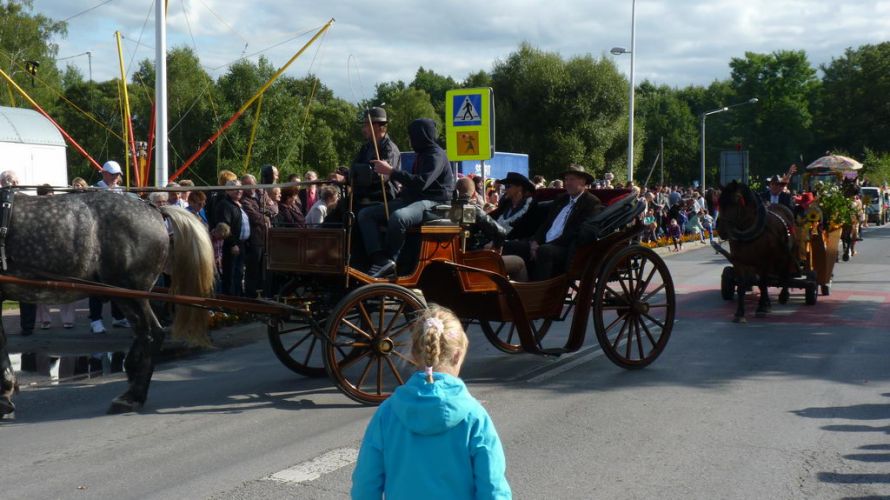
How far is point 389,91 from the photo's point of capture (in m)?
72.4

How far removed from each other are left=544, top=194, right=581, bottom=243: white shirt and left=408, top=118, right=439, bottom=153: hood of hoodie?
172cm

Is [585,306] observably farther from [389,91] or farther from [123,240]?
[389,91]

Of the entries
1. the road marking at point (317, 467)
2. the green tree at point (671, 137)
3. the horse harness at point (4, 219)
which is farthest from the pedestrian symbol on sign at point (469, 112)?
Answer: the green tree at point (671, 137)

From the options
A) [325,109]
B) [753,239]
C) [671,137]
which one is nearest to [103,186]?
[753,239]

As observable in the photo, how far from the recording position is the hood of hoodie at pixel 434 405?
2.83 m

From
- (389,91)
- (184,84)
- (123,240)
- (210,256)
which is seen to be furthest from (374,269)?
(389,91)

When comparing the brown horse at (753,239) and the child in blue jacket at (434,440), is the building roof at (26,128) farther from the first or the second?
the child in blue jacket at (434,440)

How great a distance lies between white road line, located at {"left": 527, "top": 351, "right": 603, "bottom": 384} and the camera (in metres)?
8.20

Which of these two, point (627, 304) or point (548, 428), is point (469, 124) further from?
point (548, 428)

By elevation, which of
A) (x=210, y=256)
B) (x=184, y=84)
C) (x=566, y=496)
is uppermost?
(x=184, y=84)

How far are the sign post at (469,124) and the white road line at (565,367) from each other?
4847 millimetres

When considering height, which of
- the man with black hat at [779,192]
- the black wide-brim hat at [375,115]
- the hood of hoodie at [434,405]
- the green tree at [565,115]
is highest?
the green tree at [565,115]

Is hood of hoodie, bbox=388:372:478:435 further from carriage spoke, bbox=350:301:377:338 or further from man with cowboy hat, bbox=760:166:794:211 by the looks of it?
man with cowboy hat, bbox=760:166:794:211

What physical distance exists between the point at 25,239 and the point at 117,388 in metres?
1.74
